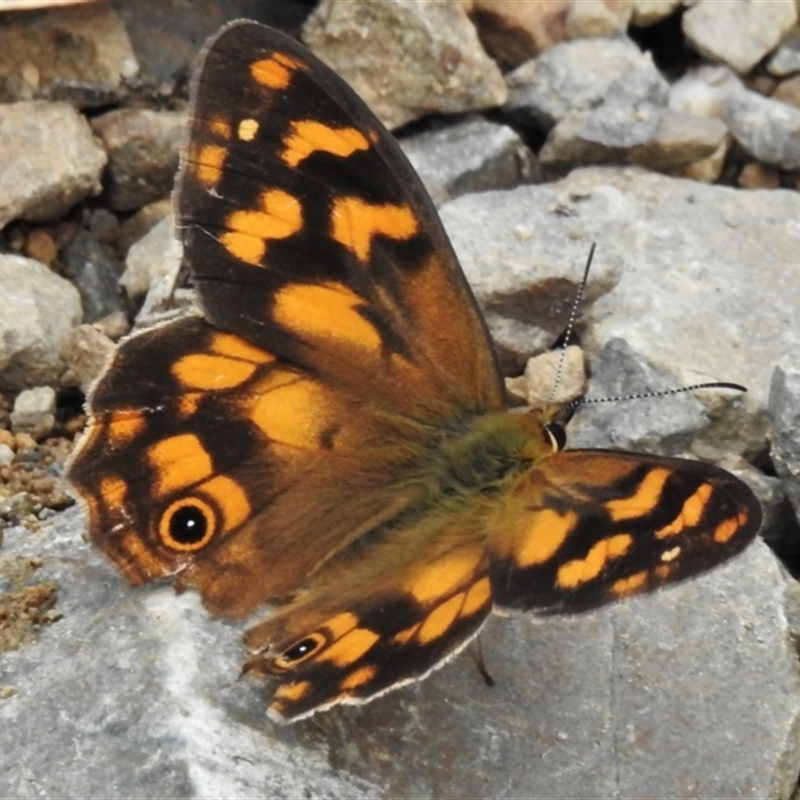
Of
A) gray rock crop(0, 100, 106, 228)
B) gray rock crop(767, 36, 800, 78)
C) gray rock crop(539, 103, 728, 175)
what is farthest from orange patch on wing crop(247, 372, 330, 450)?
gray rock crop(767, 36, 800, 78)

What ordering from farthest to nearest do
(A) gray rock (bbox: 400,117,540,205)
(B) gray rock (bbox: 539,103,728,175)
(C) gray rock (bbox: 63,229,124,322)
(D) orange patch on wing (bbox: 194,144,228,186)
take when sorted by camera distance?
(B) gray rock (bbox: 539,103,728,175) → (A) gray rock (bbox: 400,117,540,205) → (C) gray rock (bbox: 63,229,124,322) → (D) orange patch on wing (bbox: 194,144,228,186)

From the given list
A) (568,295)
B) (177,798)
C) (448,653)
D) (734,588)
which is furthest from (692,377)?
(177,798)

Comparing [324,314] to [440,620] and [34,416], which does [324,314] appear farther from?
[34,416]

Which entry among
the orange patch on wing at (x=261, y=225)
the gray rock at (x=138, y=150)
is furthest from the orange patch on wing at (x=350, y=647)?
the gray rock at (x=138, y=150)

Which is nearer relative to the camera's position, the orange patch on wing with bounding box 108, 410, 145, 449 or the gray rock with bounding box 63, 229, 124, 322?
the orange patch on wing with bounding box 108, 410, 145, 449

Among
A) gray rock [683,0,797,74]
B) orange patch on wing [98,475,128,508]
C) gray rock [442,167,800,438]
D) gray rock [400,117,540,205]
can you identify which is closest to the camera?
orange patch on wing [98,475,128,508]

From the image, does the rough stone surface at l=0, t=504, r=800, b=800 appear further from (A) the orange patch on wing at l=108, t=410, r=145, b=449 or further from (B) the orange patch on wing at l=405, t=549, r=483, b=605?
(A) the orange patch on wing at l=108, t=410, r=145, b=449

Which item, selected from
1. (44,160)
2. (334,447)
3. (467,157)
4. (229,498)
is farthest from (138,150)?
(229,498)
